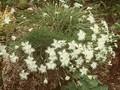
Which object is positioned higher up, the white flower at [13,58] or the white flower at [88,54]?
the white flower at [88,54]

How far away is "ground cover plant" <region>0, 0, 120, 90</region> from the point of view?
373cm

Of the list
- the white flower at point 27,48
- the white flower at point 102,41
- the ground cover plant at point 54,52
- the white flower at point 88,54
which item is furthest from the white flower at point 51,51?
the white flower at point 102,41

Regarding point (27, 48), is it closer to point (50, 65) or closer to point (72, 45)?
point (50, 65)

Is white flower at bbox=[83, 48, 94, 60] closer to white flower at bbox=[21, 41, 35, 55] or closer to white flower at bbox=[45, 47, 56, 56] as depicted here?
white flower at bbox=[45, 47, 56, 56]

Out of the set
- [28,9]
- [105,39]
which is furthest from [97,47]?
[28,9]

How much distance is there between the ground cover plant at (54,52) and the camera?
12.2ft

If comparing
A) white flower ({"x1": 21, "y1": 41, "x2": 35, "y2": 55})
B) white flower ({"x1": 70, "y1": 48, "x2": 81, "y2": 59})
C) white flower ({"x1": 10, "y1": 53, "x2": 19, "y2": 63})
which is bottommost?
white flower ({"x1": 10, "y1": 53, "x2": 19, "y2": 63})

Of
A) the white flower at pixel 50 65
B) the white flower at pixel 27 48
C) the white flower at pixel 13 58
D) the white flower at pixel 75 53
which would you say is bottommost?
the white flower at pixel 50 65

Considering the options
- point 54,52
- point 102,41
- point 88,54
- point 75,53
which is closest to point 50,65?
point 54,52

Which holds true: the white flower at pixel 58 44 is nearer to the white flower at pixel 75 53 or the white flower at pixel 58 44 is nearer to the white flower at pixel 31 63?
the white flower at pixel 75 53

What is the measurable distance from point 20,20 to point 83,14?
669 mm

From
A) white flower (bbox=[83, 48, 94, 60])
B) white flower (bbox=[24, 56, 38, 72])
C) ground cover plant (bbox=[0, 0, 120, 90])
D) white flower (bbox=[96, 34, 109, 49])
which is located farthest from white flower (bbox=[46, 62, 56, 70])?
white flower (bbox=[96, 34, 109, 49])

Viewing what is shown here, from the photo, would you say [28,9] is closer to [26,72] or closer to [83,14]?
[83,14]

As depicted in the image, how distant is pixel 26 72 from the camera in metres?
3.85
